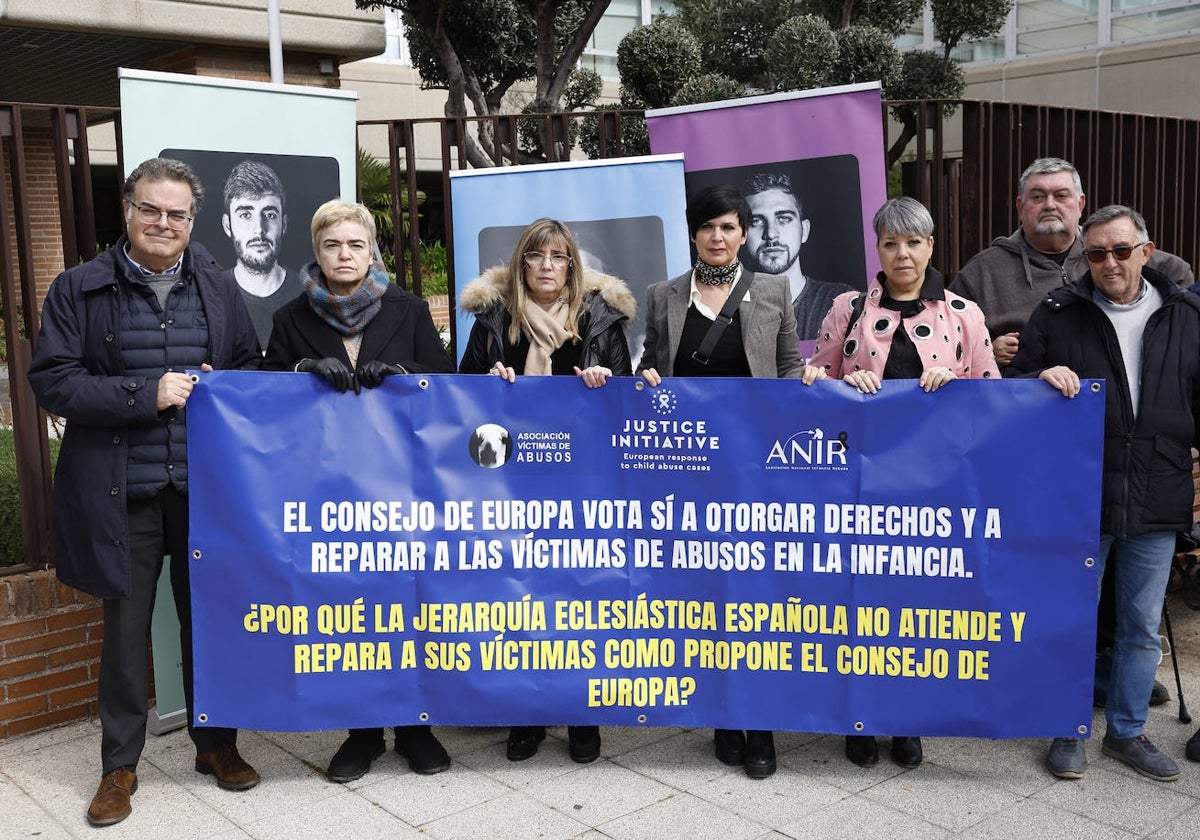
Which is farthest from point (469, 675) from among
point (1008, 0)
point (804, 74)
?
point (1008, 0)

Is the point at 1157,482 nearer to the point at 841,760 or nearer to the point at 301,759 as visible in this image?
the point at 841,760

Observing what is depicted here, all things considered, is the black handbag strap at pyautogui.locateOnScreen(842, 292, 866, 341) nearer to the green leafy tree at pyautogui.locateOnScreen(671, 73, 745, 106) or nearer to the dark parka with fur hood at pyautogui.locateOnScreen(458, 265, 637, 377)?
the dark parka with fur hood at pyautogui.locateOnScreen(458, 265, 637, 377)

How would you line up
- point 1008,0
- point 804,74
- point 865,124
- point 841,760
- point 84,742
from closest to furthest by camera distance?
1. point 841,760
2. point 84,742
3. point 865,124
4. point 804,74
5. point 1008,0

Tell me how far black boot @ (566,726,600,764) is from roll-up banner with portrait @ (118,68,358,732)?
1.63m

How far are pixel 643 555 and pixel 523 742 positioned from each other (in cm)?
88

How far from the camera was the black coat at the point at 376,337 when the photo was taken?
406 cm

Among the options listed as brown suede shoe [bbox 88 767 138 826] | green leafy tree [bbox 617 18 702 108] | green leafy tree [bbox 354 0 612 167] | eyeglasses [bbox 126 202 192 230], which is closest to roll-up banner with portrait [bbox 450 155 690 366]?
eyeglasses [bbox 126 202 192 230]

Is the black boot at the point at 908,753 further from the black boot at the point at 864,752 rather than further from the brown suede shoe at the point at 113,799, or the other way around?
the brown suede shoe at the point at 113,799

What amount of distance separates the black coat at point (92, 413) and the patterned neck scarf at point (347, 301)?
1.95 ft

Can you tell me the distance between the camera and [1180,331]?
390cm

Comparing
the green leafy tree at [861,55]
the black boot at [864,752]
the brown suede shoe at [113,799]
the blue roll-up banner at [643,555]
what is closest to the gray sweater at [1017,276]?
the blue roll-up banner at [643,555]

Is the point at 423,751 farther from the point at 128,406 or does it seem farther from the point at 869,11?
the point at 869,11

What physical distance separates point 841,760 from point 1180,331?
1.92 m

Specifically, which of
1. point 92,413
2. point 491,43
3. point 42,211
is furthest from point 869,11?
point 92,413
